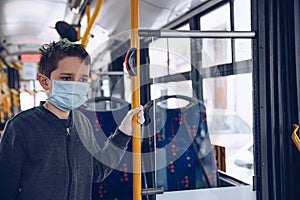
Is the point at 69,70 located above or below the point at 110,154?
above

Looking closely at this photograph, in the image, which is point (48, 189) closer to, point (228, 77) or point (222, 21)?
point (228, 77)

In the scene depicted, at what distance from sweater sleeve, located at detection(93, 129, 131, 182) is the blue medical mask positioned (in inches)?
8.8

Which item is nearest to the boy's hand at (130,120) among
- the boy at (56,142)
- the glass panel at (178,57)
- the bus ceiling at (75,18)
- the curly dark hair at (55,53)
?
the boy at (56,142)

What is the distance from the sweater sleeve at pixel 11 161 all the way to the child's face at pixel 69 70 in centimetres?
26

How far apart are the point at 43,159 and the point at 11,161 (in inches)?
4.3

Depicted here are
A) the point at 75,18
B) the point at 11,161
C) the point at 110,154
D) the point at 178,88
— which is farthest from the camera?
the point at 75,18

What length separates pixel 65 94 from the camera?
4.61 ft

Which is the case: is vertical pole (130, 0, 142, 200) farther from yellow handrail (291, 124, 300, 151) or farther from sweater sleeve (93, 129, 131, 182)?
yellow handrail (291, 124, 300, 151)

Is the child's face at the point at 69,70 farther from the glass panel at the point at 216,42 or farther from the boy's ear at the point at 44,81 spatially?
the glass panel at the point at 216,42

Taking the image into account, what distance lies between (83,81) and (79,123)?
0.56ft

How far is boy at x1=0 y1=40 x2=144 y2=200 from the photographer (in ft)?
4.27

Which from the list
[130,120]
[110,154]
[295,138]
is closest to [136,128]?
[130,120]

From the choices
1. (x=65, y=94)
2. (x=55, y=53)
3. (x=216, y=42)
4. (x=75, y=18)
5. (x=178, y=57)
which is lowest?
(x=65, y=94)

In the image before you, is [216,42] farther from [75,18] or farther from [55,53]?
[75,18]
